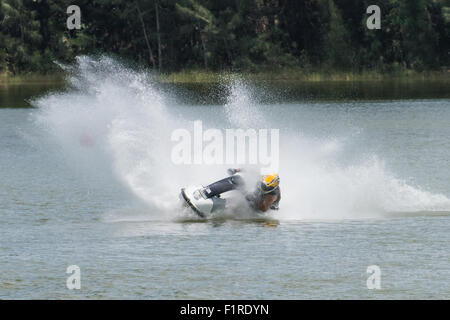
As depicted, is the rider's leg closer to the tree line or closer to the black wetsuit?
the black wetsuit

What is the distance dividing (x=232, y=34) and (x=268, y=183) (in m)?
64.7

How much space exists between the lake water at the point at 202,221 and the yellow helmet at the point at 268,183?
75 centimetres

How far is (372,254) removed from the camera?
18594 mm

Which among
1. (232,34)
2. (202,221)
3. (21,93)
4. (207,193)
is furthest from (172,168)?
(232,34)

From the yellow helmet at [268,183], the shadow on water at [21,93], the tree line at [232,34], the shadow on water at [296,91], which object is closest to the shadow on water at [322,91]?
the shadow on water at [296,91]

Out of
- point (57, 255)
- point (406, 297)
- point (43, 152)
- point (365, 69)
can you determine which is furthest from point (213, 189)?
point (365, 69)

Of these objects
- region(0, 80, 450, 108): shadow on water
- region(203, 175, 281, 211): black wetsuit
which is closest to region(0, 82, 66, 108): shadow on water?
region(0, 80, 450, 108): shadow on water

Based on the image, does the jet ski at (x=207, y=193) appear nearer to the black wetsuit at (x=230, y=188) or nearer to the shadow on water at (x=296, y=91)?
the black wetsuit at (x=230, y=188)

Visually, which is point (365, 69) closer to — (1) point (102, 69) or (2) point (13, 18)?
(1) point (102, 69)

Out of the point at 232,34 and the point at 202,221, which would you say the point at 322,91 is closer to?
the point at 232,34

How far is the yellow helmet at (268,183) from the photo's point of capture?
68.9 feet

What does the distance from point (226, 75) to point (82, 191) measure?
59.0 m

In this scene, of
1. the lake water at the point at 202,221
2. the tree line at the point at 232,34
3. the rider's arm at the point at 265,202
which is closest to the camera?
the lake water at the point at 202,221

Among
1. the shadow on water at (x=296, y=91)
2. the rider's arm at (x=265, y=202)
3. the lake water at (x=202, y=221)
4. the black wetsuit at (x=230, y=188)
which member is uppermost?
the shadow on water at (x=296, y=91)
